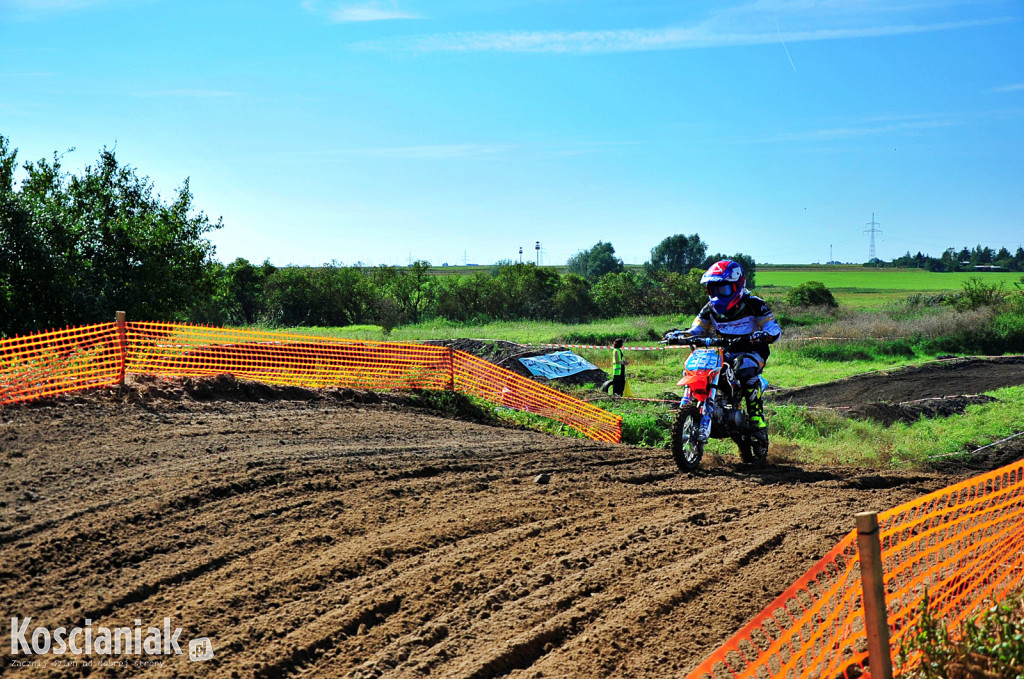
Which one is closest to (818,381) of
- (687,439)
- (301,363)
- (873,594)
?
(301,363)

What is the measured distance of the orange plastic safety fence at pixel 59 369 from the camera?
9.19 meters

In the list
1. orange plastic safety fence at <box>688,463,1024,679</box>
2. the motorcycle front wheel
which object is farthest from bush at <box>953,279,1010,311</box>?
orange plastic safety fence at <box>688,463,1024,679</box>

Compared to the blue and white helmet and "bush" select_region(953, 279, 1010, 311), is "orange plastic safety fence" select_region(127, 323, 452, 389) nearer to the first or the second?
the blue and white helmet

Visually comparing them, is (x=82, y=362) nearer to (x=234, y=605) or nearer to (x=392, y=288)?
(x=234, y=605)

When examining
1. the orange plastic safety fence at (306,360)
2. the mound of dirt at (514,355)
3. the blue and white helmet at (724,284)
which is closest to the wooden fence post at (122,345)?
the orange plastic safety fence at (306,360)

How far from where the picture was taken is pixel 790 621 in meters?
4.46

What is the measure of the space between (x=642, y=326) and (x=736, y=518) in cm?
3799

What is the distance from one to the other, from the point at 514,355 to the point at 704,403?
16123mm

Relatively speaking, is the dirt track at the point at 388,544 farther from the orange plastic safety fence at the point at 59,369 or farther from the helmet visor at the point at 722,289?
the helmet visor at the point at 722,289

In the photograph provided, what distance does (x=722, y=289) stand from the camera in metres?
8.99

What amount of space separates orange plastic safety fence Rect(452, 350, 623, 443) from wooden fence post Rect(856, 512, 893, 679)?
9.47 m

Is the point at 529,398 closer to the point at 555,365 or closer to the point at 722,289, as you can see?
the point at 722,289

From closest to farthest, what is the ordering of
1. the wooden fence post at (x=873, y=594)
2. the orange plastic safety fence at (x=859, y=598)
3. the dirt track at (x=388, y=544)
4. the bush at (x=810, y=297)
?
1. the wooden fence post at (x=873, y=594)
2. the orange plastic safety fence at (x=859, y=598)
3. the dirt track at (x=388, y=544)
4. the bush at (x=810, y=297)

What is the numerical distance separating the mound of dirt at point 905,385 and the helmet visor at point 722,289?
10.7 meters
